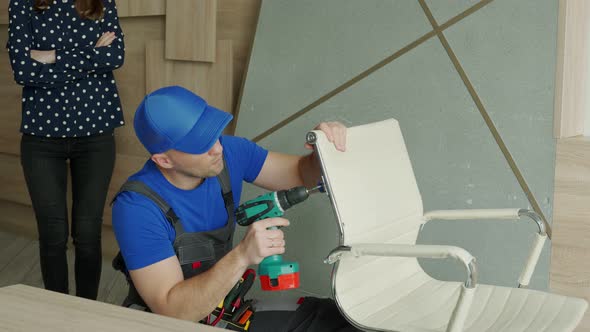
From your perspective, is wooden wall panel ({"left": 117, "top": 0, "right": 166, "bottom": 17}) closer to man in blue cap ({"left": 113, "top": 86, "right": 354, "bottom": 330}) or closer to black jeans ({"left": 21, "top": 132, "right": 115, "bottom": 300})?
black jeans ({"left": 21, "top": 132, "right": 115, "bottom": 300})

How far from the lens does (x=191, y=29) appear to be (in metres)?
3.16

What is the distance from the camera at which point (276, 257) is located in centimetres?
179

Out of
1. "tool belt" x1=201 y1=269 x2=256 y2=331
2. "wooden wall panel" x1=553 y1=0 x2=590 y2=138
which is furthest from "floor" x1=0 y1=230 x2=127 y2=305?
"wooden wall panel" x1=553 y1=0 x2=590 y2=138

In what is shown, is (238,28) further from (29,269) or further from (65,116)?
(29,269)

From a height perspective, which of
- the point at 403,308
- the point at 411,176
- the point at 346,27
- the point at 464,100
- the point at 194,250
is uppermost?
the point at 346,27

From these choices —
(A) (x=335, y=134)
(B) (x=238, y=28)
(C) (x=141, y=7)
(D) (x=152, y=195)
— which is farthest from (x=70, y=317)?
(C) (x=141, y=7)

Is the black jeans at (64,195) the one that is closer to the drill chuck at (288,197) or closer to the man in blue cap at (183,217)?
the man in blue cap at (183,217)

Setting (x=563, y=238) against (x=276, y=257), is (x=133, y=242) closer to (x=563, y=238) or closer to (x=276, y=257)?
(x=276, y=257)

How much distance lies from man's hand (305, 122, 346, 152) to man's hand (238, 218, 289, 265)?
34 cm

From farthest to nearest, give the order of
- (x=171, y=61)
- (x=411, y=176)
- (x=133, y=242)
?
(x=171, y=61) → (x=411, y=176) → (x=133, y=242)

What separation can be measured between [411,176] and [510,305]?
463 mm

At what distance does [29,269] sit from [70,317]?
2647 millimetres

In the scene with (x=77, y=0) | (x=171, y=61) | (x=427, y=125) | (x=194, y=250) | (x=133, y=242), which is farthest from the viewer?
(x=171, y=61)

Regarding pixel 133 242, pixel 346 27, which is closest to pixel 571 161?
pixel 346 27
